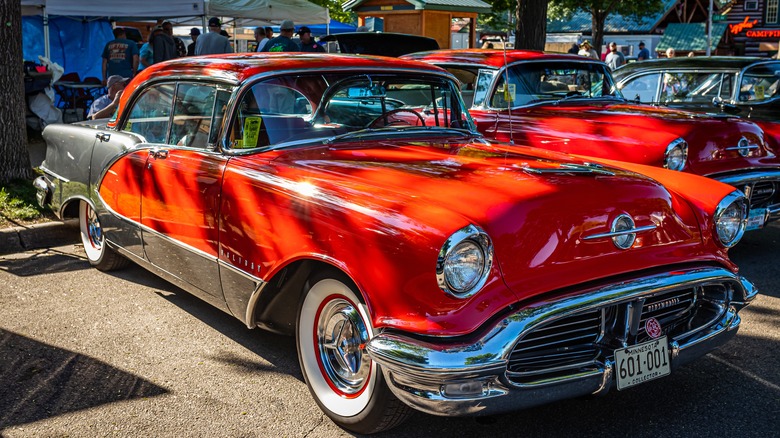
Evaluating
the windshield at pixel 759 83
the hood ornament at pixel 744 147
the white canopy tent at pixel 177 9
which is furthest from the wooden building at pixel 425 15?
the hood ornament at pixel 744 147

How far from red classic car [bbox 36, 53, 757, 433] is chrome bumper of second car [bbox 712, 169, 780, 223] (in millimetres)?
2132

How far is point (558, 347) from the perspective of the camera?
121 inches

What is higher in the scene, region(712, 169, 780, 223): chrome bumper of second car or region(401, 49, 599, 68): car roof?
region(401, 49, 599, 68): car roof

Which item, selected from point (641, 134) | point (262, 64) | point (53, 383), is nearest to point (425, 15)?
point (641, 134)

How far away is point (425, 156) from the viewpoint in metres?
3.89

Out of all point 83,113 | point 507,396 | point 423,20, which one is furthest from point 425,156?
point 423,20

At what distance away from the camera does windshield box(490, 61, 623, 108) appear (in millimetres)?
7000

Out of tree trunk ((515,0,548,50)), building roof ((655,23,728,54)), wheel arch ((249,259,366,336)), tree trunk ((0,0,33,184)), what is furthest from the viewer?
building roof ((655,23,728,54))

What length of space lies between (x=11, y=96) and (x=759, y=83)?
7858 millimetres

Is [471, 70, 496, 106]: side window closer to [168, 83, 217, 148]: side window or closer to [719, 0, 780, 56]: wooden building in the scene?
[168, 83, 217, 148]: side window

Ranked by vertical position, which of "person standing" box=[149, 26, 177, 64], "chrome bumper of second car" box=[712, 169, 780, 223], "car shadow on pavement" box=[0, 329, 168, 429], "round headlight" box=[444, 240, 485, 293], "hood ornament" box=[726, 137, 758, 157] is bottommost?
"car shadow on pavement" box=[0, 329, 168, 429]

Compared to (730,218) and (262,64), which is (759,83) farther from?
(262,64)

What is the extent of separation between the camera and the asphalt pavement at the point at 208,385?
3369 millimetres

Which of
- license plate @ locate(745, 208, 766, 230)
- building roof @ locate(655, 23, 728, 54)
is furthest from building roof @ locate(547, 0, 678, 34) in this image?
license plate @ locate(745, 208, 766, 230)
